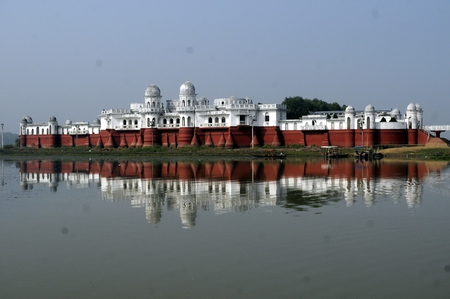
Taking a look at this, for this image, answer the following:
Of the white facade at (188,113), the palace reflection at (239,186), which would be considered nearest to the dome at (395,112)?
the white facade at (188,113)

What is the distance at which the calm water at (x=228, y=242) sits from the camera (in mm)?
11094

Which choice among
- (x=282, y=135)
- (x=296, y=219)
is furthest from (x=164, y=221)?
(x=282, y=135)

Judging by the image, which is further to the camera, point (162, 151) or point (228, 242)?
point (162, 151)

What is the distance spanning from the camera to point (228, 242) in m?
14.5

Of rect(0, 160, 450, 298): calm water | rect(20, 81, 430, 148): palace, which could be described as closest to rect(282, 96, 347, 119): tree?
rect(20, 81, 430, 148): palace

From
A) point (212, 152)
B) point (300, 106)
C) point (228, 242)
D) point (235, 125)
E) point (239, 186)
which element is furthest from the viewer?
point (300, 106)

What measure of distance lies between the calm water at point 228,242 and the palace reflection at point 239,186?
97mm

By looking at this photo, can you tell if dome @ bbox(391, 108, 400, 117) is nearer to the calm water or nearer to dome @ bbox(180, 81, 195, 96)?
dome @ bbox(180, 81, 195, 96)

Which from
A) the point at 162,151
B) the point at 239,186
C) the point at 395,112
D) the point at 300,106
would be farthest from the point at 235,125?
the point at 239,186

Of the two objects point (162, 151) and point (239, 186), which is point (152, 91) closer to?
point (162, 151)

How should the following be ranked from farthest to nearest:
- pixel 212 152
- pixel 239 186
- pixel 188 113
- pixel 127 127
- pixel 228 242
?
pixel 127 127
pixel 188 113
pixel 212 152
pixel 239 186
pixel 228 242

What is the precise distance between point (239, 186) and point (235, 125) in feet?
123

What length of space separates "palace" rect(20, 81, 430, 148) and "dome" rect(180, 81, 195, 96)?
0.09m

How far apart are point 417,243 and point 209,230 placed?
5.36 metres
